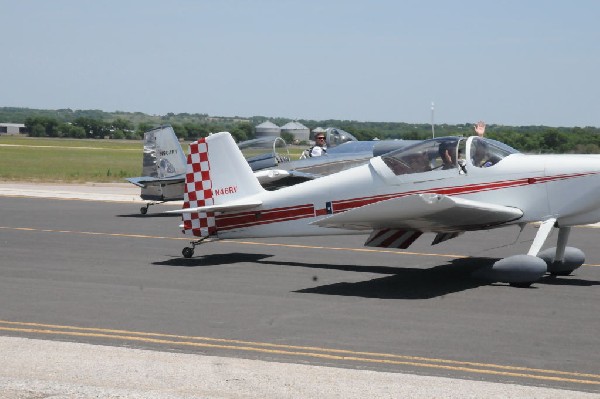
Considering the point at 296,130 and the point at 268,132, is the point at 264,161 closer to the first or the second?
the point at 268,132

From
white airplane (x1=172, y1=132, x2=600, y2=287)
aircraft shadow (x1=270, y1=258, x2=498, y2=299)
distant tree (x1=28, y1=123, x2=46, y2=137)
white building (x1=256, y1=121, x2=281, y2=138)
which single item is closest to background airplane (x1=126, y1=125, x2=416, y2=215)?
white building (x1=256, y1=121, x2=281, y2=138)

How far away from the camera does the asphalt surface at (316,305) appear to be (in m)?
8.44

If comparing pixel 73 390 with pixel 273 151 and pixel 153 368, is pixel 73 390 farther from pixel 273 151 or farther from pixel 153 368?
pixel 273 151

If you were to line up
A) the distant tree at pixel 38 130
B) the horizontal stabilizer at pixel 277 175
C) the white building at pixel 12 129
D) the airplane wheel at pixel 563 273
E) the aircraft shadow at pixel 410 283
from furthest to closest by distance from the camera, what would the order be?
the white building at pixel 12 129 → the distant tree at pixel 38 130 → the horizontal stabilizer at pixel 277 175 → the airplane wheel at pixel 563 273 → the aircraft shadow at pixel 410 283

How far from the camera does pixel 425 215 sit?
11.8m

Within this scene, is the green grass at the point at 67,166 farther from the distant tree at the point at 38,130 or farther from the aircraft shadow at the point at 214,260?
the distant tree at the point at 38,130

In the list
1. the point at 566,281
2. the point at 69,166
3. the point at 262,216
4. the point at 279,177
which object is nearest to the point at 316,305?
Result: the point at 262,216

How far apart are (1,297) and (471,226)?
5.58m

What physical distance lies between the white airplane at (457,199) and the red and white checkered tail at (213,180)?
644mm

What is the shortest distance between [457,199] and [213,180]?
406 centimetres

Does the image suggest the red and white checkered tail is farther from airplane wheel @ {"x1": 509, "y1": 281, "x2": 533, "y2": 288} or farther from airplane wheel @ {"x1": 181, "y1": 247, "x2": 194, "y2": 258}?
airplane wheel @ {"x1": 509, "y1": 281, "x2": 533, "y2": 288}

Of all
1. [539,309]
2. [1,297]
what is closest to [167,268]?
[1,297]

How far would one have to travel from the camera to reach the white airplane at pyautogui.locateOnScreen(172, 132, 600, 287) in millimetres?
11992

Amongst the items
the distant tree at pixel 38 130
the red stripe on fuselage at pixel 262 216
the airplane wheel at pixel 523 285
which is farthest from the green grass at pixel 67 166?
the distant tree at pixel 38 130
